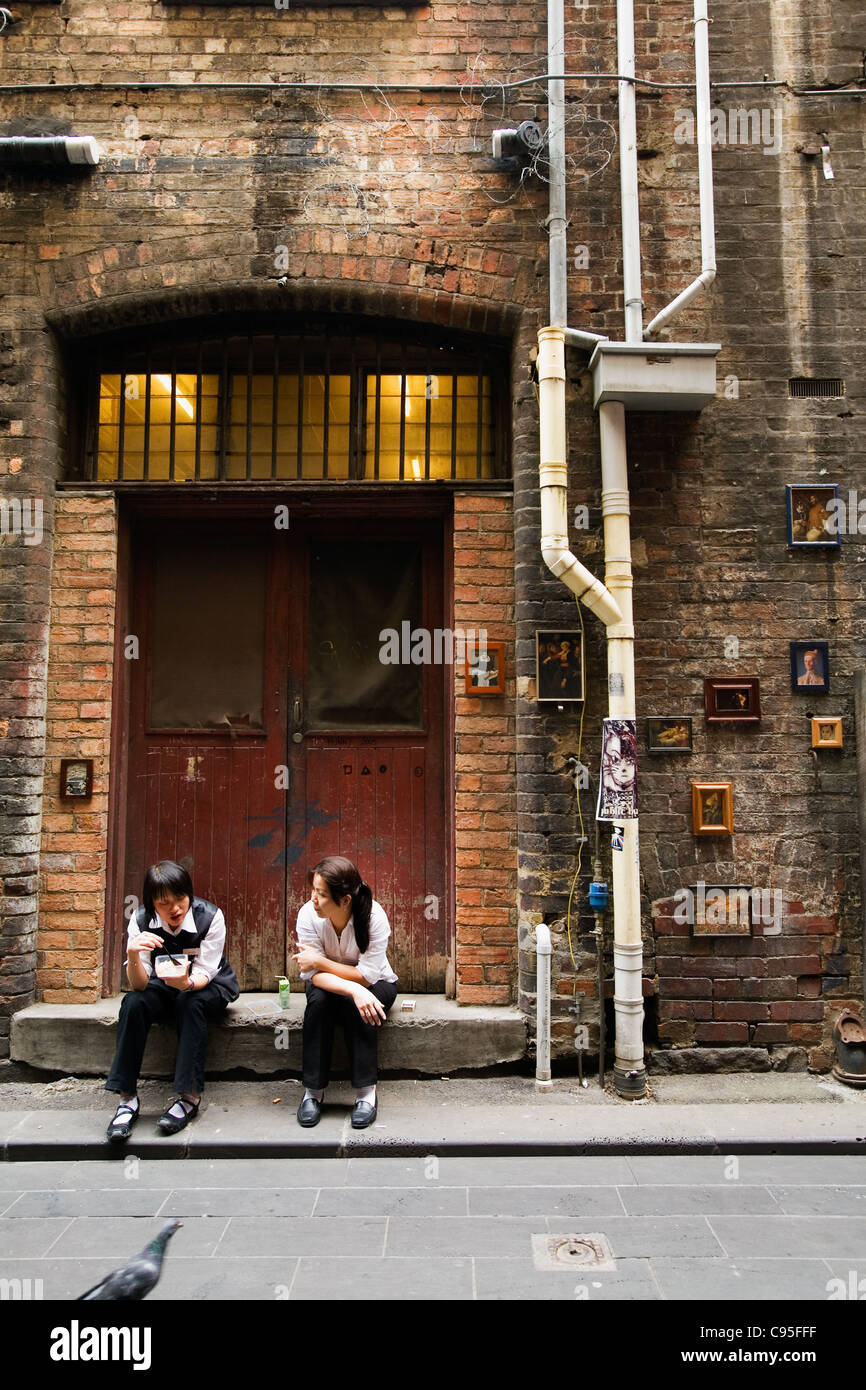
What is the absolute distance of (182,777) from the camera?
5.46m

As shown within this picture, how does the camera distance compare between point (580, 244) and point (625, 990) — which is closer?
point (625, 990)

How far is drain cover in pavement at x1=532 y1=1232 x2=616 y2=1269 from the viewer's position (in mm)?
3260

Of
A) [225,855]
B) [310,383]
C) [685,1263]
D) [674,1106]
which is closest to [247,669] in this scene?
[225,855]

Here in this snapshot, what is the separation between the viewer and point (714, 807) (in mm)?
4980

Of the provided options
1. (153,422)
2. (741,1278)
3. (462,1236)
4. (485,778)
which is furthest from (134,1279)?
(153,422)

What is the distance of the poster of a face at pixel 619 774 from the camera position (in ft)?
15.6

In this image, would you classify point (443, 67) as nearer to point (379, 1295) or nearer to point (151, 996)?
point (151, 996)

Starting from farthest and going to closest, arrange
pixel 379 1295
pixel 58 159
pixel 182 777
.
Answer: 1. pixel 182 777
2. pixel 58 159
3. pixel 379 1295

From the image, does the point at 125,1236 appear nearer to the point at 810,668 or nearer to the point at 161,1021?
the point at 161,1021

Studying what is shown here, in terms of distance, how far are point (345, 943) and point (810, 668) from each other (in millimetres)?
2998

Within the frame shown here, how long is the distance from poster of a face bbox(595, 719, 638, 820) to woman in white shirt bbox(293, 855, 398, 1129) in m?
1.35

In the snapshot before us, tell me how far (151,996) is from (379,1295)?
194 centimetres

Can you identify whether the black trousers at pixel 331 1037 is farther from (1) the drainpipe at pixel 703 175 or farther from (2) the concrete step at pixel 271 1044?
(1) the drainpipe at pixel 703 175


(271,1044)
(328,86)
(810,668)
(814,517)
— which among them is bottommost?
(271,1044)
